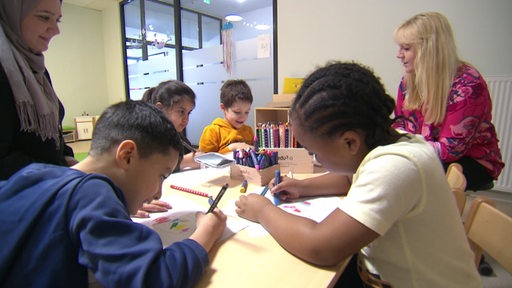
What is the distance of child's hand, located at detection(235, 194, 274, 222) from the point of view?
2.69 ft

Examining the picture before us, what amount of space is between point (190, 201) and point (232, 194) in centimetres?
16

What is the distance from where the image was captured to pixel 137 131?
28.7 inches

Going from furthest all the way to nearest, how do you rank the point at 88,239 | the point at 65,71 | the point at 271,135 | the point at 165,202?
the point at 65,71 → the point at 271,135 → the point at 165,202 → the point at 88,239

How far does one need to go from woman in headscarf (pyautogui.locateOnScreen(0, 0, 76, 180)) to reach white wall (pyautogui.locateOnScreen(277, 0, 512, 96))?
2.12 m

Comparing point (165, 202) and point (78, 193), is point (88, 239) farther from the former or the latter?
point (165, 202)

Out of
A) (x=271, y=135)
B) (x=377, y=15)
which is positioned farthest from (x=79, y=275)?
(x=377, y=15)

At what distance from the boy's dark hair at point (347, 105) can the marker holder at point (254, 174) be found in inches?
19.5

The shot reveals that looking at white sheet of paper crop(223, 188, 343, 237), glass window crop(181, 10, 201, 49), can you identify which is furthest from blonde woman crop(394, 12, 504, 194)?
glass window crop(181, 10, 201, 49)

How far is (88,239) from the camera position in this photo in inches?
18.8

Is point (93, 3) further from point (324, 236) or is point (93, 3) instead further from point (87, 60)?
point (324, 236)

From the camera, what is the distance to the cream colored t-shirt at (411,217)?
1.90 ft

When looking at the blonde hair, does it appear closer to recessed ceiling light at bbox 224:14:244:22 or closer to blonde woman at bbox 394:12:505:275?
blonde woman at bbox 394:12:505:275

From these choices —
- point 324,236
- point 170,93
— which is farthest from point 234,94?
point 324,236

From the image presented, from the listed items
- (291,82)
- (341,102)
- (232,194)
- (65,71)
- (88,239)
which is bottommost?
(232,194)
